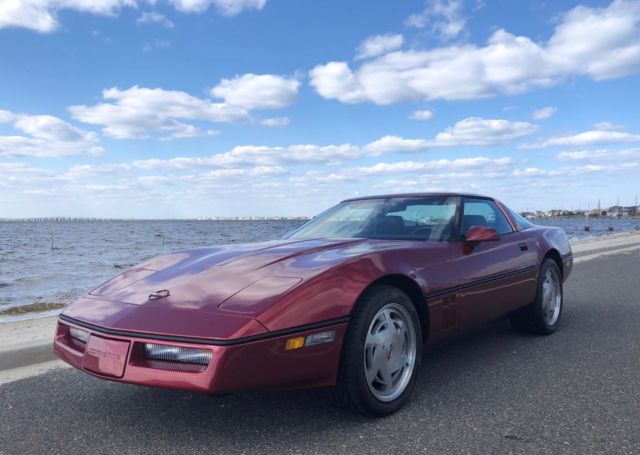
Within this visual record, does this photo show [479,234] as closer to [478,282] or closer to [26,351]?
[478,282]

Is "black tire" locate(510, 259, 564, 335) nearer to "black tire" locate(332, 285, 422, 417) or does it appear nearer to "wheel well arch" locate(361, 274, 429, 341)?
"wheel well arch" locate(361, 274, 429, 341)

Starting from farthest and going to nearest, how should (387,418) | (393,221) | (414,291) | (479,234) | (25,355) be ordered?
1. (25,355)
2. (393,221)
3. (479,234)
4. (414,291)
5. (387,418)

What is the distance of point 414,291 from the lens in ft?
10.2

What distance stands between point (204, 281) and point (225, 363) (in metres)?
0.65

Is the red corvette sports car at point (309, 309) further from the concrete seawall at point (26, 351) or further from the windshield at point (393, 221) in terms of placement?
the concrete seawall at point (26, 351)

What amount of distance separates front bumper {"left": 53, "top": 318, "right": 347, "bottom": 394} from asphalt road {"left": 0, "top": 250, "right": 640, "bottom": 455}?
34 cm

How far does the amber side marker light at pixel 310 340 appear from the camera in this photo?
2393mm

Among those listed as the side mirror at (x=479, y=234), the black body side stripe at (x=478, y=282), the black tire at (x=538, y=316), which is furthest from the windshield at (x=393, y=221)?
the black tire at (x=538, y=316)

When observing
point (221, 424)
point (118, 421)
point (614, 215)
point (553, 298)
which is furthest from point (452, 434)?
point (614, 215)

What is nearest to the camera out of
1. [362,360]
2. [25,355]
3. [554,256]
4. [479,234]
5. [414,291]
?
[362,360]

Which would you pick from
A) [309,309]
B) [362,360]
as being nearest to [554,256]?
[362,360]

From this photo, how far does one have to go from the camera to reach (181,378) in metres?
2.29

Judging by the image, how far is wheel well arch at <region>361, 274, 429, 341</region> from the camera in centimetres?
296

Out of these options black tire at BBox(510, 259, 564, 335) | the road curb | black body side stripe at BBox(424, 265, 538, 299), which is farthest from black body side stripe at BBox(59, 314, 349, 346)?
black tire at BBox(510, 259, 564, 335)
